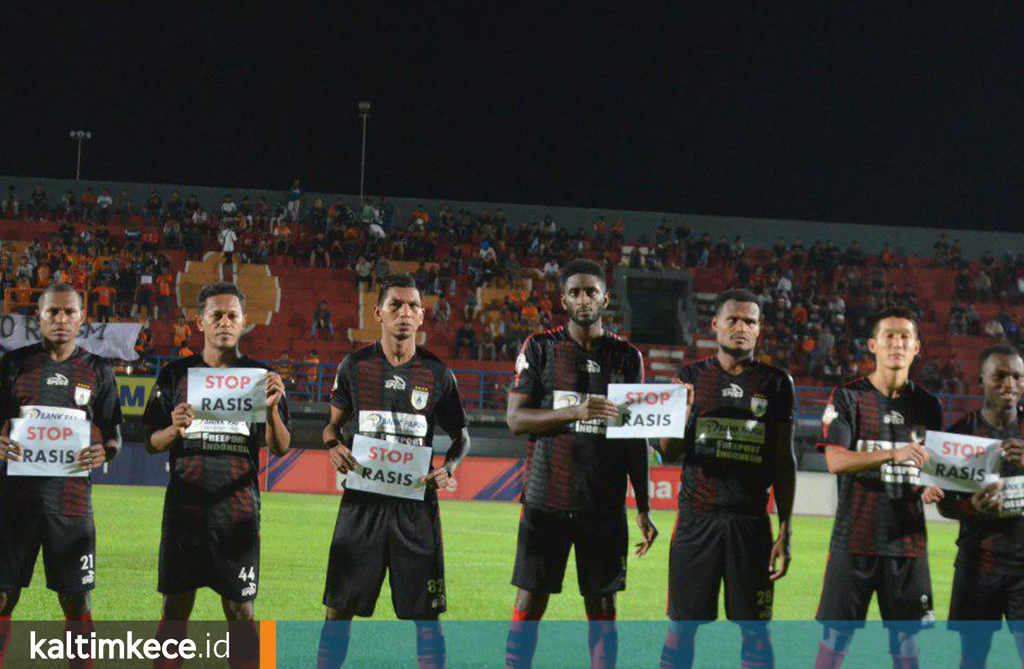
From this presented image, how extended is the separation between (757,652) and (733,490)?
0.85m

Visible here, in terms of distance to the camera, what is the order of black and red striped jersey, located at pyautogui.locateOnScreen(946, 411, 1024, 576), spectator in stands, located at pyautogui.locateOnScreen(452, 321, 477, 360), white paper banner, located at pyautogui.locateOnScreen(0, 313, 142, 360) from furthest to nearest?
spectator in stands, located at pyautogui.locateOnScreen(452, 321, 477, 360)
white paper banner, located at pyautogui.locateOnScreen(0, 313, 142, 360)
black and red striped jersey, located at pyautogui.locateOnScreen(946, 411, 1024, 576)

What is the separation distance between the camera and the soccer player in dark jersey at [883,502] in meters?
5.62

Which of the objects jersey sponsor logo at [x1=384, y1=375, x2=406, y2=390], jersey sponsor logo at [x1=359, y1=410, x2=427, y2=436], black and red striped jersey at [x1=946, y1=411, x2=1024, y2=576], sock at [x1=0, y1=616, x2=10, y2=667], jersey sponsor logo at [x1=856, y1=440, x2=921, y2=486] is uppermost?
jersey sponsor logo at [x1=384, y1=375, x2=406, y2=390]

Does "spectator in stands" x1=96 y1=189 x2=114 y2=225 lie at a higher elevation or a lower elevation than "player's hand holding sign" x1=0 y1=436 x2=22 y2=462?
higher

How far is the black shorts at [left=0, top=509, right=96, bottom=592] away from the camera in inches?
226

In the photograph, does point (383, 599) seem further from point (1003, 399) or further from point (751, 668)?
point (1003, 399)

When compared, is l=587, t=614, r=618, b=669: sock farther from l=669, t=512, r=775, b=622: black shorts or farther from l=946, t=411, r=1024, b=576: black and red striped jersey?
l=946, t=411, r=1024, b=576: black and red striped jersey

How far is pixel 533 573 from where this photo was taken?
5.82m

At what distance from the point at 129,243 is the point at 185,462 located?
26409mm

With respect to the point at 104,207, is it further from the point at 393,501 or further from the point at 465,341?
the point at 393,501

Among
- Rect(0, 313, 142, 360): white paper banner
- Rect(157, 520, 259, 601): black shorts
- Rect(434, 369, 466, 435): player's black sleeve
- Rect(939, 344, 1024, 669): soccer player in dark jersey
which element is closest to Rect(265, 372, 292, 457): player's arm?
Rect(157, 520, 259, 601): black shorts

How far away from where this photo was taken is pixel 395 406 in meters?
5.92

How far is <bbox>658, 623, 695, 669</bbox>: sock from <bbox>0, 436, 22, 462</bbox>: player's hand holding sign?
367 centimetres

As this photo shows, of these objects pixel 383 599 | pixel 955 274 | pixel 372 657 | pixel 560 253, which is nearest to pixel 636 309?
pixel 560 253
